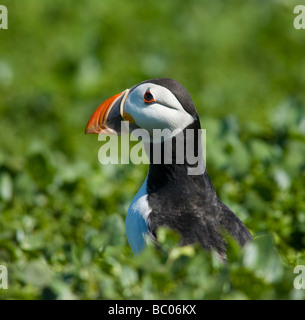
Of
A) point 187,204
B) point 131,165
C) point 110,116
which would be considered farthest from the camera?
point 131,165

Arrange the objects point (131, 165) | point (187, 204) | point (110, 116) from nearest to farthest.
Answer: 1. point (187, 204)
2. point (110, 116)
3. point (131, 165)

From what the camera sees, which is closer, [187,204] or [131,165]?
[187,204]

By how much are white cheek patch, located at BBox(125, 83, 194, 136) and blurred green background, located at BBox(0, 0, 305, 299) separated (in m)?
0.80

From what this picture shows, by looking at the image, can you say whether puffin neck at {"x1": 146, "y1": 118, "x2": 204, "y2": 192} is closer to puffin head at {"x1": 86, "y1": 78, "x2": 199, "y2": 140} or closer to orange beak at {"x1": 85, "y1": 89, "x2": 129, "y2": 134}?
puffin head at {"x1": 86, "y1": 78, "x2": 199, "y2": 140}

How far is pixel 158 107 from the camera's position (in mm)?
4324

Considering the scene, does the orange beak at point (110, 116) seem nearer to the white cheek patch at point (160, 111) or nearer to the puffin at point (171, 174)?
the puffin at point (171, 174)

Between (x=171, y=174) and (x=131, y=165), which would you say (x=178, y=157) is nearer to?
(x=171, y=174)

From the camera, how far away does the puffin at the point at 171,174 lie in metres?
4.21

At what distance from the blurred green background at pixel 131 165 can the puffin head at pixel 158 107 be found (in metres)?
0.79

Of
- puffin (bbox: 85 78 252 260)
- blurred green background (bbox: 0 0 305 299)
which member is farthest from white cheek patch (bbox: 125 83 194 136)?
blurred green background (bbox: 0 0 305 299)

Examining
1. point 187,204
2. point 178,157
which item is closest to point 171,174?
point 178,157

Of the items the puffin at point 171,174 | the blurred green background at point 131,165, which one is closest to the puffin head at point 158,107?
the puffin at point 171,174

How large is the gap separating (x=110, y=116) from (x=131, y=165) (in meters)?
1.99

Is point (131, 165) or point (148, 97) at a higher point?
point (148, 97)
